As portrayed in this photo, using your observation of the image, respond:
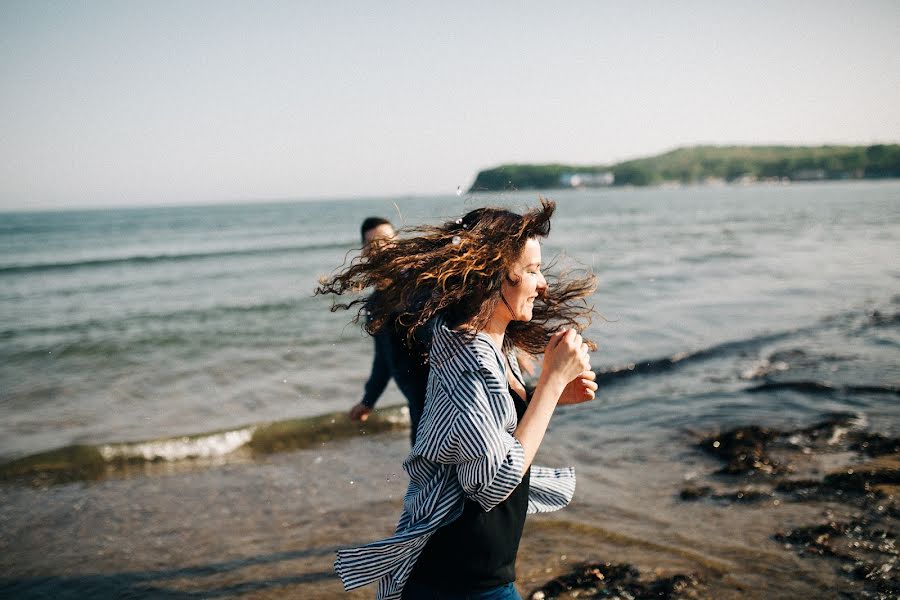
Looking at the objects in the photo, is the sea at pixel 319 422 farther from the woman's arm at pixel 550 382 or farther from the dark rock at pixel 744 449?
the woman's arm at pixel 550 382

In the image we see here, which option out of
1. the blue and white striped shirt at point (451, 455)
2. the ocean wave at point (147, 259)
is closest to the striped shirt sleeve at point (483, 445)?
the blue and white striped shirt at point (451, 455)

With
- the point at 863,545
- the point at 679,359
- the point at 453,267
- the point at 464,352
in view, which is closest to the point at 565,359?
the point at 464,352

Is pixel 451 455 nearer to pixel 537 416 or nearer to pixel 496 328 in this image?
pixel 537 416

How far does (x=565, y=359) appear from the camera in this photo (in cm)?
223

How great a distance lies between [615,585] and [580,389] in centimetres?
232

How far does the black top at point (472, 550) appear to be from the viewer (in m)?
2.19

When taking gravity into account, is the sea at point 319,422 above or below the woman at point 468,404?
below

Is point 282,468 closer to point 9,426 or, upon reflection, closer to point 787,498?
point 9,426

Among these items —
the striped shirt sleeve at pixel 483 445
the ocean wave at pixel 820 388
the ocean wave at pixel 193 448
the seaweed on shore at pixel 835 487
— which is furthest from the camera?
the ocean wave at pixel 820 388

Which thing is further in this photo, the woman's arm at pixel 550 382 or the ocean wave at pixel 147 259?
the ocean wave at pixel 147 259

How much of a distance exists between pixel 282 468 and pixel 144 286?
55.7 ft

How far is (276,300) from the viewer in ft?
56.8

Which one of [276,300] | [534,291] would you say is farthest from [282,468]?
[276,300]

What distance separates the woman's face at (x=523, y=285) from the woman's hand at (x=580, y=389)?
34 cm
